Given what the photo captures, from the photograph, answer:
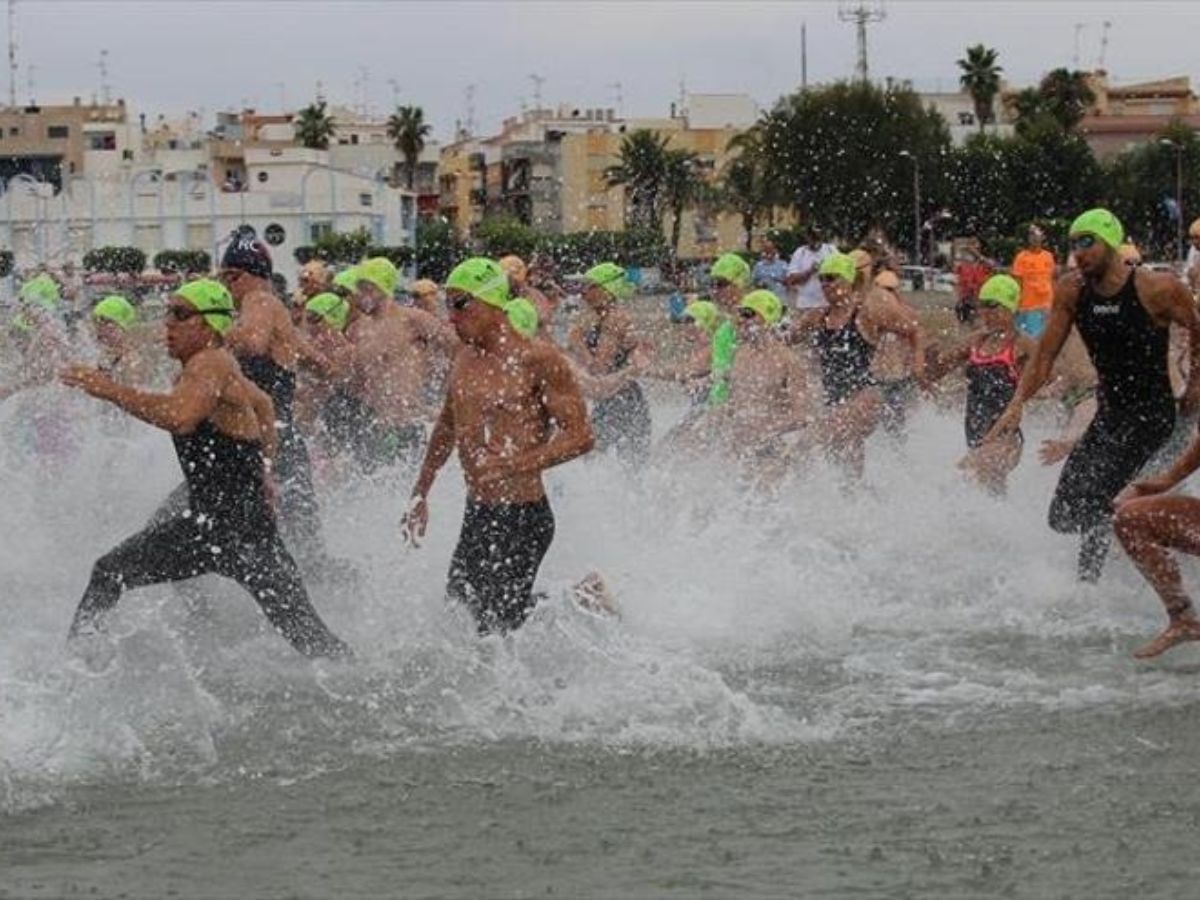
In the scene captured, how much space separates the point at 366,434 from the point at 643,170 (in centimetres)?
9432

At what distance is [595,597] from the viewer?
770cm

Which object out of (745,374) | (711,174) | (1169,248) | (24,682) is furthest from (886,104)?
(24,682)

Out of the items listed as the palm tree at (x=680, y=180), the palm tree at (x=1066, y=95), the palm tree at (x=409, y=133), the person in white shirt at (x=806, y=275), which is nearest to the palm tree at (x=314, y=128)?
the palm tree at (x=409, y=133)

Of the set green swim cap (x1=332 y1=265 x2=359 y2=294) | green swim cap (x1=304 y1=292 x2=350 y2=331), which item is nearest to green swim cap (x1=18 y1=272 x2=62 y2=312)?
green swim cap (x1=332 y1=265 x2=359 y2=294)

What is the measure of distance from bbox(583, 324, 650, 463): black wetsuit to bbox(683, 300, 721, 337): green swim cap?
79cm

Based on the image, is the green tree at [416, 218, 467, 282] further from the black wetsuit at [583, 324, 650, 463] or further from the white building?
the black wetsuit at [583, 324, 650, 463]

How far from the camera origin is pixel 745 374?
12.1 metres

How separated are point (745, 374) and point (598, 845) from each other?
6.71 metres

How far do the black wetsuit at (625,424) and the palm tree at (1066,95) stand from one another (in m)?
88.9

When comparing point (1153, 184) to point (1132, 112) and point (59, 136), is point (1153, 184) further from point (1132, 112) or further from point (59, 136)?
point (59, 136)

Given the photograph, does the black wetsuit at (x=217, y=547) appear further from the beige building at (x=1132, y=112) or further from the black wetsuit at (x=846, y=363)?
the beige building at (x=1132, y=112)

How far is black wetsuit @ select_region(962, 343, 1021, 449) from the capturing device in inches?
475

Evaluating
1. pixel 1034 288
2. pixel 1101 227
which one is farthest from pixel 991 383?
pixel 1034 288

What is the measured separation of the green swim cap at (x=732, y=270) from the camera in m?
12.9
